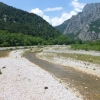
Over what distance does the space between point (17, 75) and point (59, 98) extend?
1144 cm

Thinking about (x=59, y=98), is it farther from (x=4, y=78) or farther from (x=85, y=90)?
(x=4, y=78)

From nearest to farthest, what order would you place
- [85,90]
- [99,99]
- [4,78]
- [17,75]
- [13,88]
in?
1. [99,99]
2. [13,88]
3. [85,90]
4. [4,78]
5. [17,75]

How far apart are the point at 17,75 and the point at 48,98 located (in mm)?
10980

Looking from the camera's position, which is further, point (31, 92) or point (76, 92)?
point (76, 92)

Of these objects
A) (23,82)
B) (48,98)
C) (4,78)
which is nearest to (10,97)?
(48,98)

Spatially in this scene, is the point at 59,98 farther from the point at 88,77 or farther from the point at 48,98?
the point at 88,77

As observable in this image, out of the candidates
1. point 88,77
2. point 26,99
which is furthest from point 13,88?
point 88,77

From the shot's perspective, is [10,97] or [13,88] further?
[13,88]

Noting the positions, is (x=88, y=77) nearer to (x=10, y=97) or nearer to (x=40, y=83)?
(x=40, y=83)

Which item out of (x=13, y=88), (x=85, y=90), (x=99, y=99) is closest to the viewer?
(x=99, y=99)

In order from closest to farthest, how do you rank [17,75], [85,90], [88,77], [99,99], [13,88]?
[99,99] → [13,88] → [85,90] → [17,75] → [88,77]

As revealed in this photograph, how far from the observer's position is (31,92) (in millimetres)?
23812

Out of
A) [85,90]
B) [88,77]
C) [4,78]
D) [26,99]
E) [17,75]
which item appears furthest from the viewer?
[88,77]

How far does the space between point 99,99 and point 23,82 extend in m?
9.57
